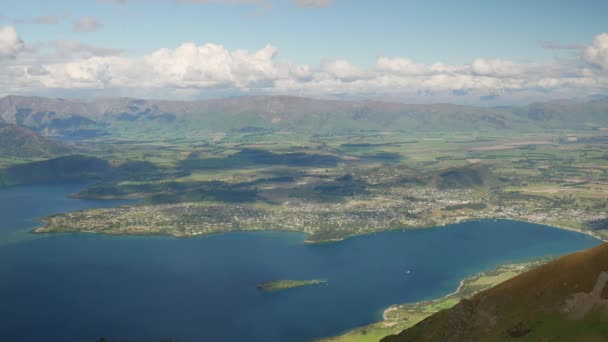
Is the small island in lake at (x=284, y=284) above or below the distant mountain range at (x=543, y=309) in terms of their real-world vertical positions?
below

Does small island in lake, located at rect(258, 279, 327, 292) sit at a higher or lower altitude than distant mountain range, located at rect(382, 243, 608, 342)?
lower

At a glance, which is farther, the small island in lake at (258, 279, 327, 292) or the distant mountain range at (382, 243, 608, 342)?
the small island in lake at (258, 279, 327, 292)

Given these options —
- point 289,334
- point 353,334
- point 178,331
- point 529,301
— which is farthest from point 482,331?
point 178,331

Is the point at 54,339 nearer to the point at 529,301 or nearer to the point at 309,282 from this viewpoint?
the point at 309,282

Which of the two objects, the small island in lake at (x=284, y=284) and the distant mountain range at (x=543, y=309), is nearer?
the distant mountain range at (x=543, y=309)
